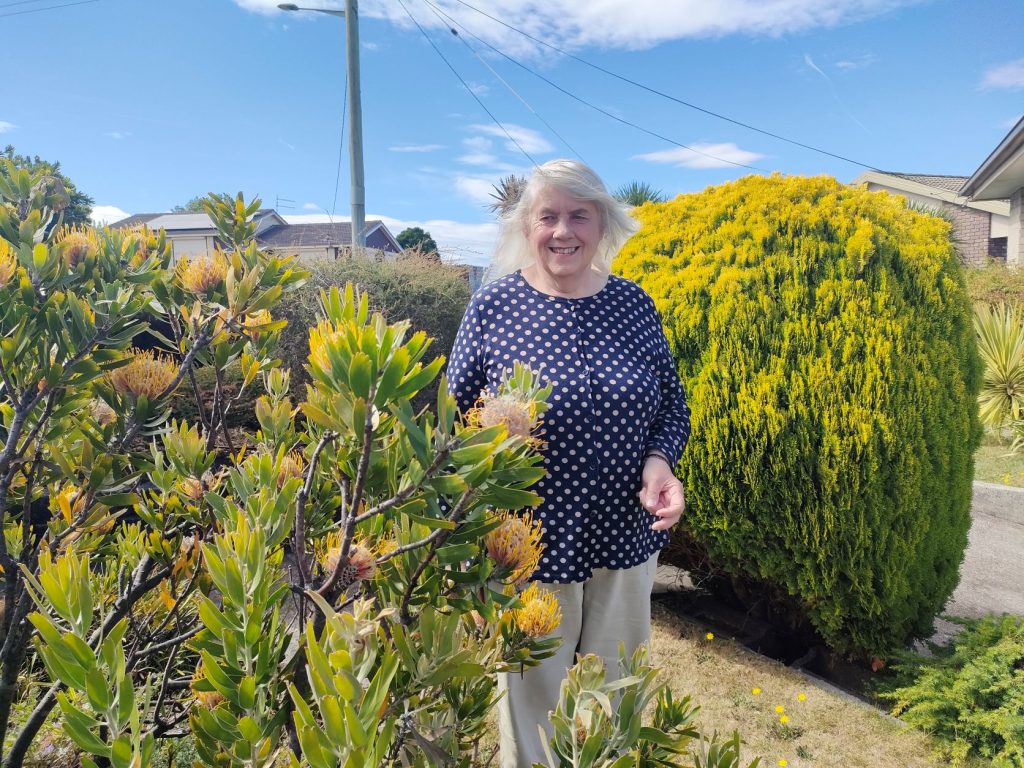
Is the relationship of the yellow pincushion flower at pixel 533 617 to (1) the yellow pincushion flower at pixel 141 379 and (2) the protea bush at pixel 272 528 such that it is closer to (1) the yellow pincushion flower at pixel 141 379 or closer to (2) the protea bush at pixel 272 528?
(2) the protea bush at pixel 272 528

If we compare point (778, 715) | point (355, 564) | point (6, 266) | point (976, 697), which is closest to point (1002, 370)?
point (976, 697)

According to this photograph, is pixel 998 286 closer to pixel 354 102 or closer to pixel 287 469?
pixel 354 102

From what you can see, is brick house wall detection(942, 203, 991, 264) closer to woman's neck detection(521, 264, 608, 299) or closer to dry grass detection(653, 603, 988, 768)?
dry grass detection(653, 603, 988, 768)

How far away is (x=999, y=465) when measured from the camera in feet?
25.6

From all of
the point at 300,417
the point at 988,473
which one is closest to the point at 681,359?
the point at 300,417

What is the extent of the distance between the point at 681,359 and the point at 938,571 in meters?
1.79

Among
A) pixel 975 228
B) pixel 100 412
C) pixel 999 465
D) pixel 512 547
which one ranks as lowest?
pixel 999 465

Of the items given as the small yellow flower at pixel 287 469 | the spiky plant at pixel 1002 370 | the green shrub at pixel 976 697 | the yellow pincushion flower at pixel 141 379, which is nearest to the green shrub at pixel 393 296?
the green shrub at pixel 976 697

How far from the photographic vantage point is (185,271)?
1543 mm

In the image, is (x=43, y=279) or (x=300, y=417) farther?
(x=300, y=417)

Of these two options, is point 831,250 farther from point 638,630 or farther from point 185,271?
point 185,271

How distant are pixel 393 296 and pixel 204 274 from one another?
6.75 meters

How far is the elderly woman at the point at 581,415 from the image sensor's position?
2.16 m

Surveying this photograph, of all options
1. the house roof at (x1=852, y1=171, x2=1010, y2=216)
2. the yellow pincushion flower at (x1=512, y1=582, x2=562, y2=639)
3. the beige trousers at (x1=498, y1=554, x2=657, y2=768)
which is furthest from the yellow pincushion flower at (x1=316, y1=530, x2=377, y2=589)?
the house roof at (x1=852, y1=171, x2=1010, y2=216)
